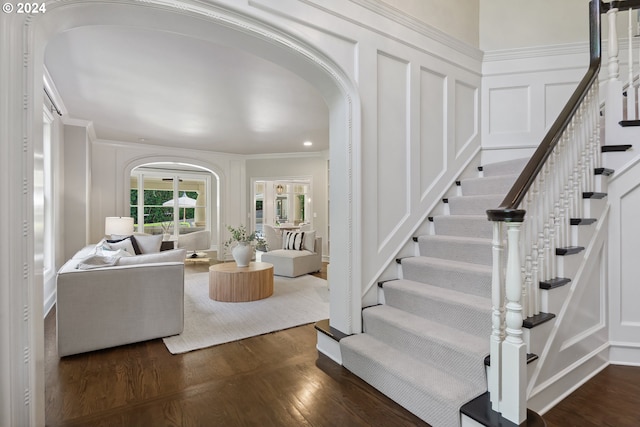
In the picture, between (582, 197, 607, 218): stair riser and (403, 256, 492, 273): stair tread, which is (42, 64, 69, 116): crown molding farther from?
(582, 197, 607, 218): stair riser

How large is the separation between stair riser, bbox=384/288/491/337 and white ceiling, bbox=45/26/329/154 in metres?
2.50

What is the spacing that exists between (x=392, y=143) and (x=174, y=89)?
8.84 feet

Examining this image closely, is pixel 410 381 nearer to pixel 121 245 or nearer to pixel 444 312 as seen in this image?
pixel 444 312

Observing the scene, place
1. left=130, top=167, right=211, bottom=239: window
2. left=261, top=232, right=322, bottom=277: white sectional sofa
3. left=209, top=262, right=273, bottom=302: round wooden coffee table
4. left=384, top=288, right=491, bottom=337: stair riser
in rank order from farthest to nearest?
left=130, top=167, right=211, bottom=239: window < left=261, top=232, right=322, bottom=277: white sectional sofa < left=209, top=262, right=273, bottom=302: round wooden coffee table < left=384, top=288, right=491, bottom=337: stair riser

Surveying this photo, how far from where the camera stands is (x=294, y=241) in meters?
6.14

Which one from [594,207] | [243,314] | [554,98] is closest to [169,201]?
[243,314]

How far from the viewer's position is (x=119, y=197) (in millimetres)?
6602

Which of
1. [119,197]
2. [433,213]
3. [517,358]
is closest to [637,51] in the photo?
[433,213]

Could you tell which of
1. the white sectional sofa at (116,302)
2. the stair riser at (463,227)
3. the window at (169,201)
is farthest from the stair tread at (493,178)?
the window at (169,201)

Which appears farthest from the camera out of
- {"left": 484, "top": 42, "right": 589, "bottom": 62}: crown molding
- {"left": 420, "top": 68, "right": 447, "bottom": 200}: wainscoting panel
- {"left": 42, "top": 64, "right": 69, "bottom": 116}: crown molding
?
{"left": 484, "top": 42, "right": 589, "bottom": 62}: crown molding

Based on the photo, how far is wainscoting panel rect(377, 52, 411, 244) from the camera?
9.00ft

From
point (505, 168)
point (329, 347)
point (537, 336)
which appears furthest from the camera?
point (505, 168)

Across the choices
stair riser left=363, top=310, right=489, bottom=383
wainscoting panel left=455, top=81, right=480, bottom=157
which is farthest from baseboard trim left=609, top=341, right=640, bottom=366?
wainscoting panel left=455, top=81, right=480, bottom=157

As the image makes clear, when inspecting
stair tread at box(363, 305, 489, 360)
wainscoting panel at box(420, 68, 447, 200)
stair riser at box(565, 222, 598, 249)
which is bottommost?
stair tread at box(363, 305, 489, 360)
